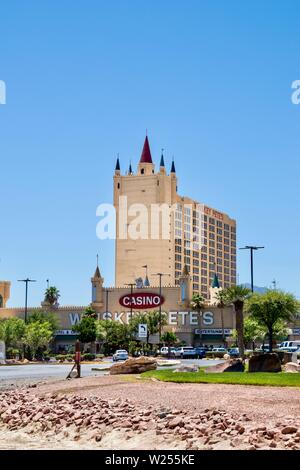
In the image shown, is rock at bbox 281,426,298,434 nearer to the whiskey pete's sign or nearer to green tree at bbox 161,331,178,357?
green tree at bbox 161,331,178,357

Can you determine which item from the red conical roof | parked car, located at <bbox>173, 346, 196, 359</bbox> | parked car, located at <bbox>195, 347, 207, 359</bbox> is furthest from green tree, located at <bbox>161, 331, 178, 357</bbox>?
the red conical roof

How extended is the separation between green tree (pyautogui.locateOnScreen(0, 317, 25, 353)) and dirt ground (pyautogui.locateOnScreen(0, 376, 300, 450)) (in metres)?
82.2

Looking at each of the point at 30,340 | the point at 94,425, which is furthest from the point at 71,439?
the point at 30,340

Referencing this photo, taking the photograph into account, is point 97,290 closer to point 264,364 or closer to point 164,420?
point 264,364

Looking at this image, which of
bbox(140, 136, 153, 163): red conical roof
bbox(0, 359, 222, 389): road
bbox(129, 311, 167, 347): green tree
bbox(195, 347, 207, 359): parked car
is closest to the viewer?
bbox(0, 359, 222, 389): road

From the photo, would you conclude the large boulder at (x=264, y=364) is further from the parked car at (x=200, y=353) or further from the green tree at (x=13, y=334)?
the green tree at (x=13, y=334)

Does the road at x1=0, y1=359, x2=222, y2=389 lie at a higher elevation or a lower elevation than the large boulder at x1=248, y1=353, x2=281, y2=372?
lower

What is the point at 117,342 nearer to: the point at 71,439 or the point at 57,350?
Result: the point at 57,350

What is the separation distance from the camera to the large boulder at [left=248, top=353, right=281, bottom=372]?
3203 centimetres

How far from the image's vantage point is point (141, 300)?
127375 mm

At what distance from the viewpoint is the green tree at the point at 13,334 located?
347ft

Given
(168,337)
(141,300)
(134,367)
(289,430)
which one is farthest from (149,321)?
(289,430)

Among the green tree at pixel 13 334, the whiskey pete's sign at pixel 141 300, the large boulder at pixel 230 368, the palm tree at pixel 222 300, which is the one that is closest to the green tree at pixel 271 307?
the green tree at pixel 13 334

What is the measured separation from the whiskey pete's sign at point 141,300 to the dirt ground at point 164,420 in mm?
101088
